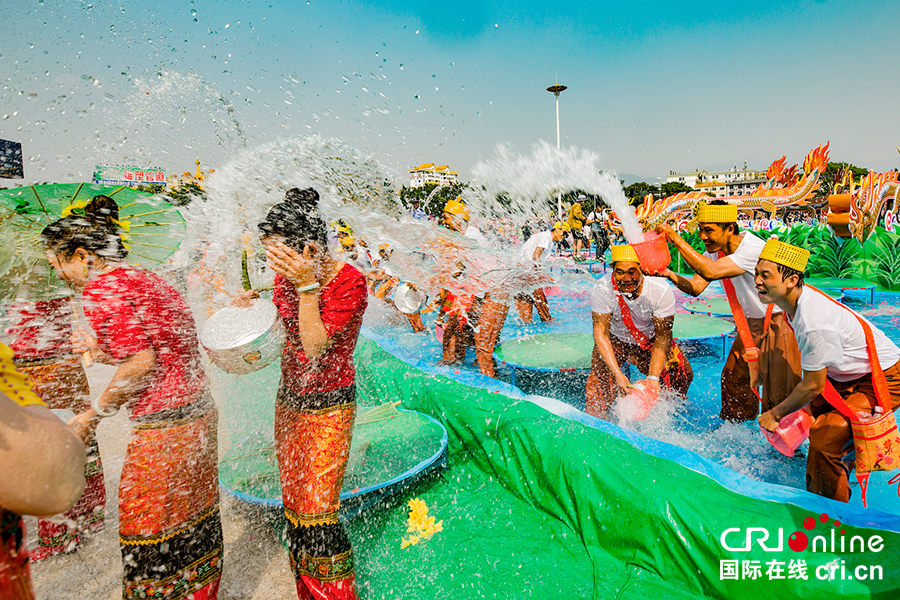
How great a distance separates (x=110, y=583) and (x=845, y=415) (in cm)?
371

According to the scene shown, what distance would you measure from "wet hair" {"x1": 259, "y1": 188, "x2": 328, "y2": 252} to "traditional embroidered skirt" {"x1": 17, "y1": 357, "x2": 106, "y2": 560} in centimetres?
176

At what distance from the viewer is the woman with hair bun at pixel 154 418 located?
5.96ft

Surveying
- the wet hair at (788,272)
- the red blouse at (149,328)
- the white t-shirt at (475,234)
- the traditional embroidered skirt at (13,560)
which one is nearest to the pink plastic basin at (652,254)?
the wet hair at (788,272)

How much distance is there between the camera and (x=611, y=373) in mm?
3660

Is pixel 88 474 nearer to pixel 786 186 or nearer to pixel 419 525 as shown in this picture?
pixel 419 525

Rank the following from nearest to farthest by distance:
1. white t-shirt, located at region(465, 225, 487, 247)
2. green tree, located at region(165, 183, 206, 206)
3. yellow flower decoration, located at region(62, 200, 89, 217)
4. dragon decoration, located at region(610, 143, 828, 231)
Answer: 1. yellow flower decoration, located at region(62, 200, 89, 217)
2. green tree, located at region(165, 183, 206, 206)
3. white t-shirt, located at region(465, 225, 487, 247)
4. dragon decoration, located at region(610, 143, 828, 231)

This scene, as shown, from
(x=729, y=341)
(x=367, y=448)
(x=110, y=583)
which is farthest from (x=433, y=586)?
(x=729, y=341)

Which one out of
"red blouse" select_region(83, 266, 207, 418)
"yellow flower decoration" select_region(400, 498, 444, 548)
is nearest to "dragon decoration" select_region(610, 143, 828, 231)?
"yellow flower decoration" select_region(400, 498, 444, 548)

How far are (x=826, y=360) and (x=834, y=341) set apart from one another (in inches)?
3.7

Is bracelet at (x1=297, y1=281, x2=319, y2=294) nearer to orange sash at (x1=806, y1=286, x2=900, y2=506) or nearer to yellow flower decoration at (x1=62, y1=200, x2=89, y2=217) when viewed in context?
yellow flower decoration at (x1=62, y1=200, x2=89, y2=217)

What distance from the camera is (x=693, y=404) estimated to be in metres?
4.37

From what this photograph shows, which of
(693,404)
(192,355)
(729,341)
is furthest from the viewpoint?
(729,341)

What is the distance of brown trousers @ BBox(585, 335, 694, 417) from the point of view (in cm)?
372

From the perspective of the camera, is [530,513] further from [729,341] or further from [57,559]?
[729,341]
